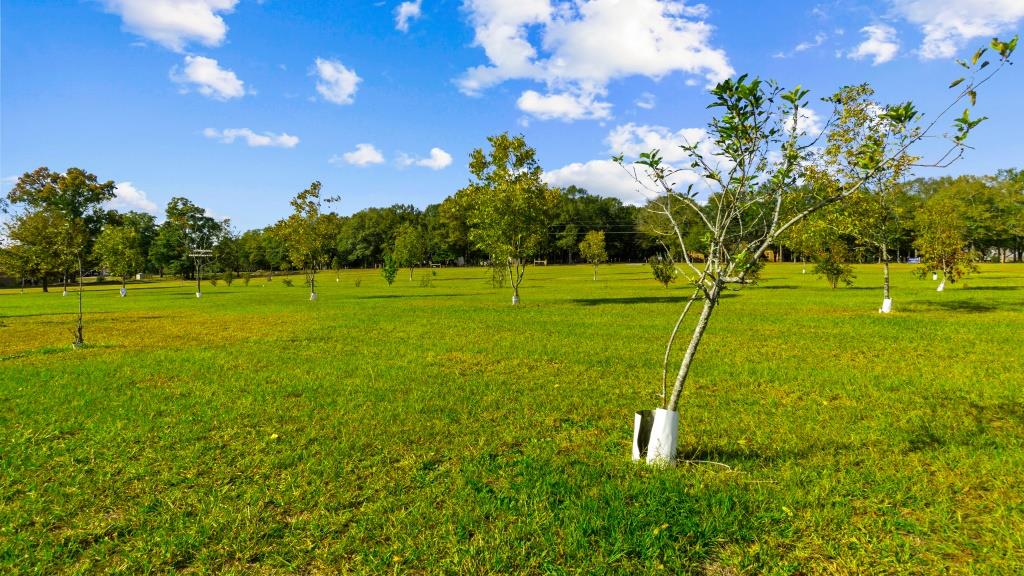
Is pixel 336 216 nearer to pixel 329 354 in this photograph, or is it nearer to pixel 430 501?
pixel 329 354

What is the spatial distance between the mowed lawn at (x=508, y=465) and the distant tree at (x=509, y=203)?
49.4 feet

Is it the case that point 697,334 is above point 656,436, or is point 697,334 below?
above

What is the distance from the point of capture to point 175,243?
284 feet

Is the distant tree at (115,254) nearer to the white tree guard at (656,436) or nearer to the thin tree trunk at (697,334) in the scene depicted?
the white tree guard at (656,436)

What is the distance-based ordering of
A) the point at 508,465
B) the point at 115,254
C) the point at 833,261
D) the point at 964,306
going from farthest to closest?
the point at 115,254 → the point at 833,261 → the point at 964,306 → the point at 508,465

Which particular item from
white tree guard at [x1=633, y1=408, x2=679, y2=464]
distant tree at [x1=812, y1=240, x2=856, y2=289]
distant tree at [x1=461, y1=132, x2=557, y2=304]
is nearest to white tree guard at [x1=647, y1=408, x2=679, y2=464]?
white tree guard at [x1=633, y1=408, x2=679, y2=464]

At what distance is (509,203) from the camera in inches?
1043

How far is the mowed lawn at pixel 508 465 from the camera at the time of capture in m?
4.05

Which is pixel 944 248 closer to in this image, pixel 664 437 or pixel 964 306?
pixel 964 306

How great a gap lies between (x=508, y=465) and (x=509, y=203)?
21.8 metres

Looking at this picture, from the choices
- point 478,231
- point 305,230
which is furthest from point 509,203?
point 305,230

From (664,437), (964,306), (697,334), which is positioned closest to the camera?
(697,334)

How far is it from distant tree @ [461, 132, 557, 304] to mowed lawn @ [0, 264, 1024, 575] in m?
15.1

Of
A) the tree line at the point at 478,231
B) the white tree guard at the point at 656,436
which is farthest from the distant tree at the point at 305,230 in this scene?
the white tree guard at the point at 656,436
